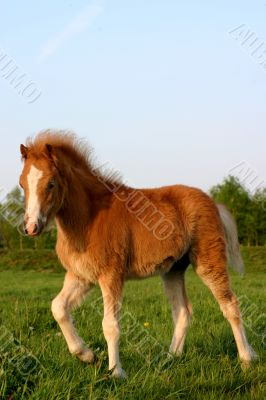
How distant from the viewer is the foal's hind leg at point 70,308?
18.5 ft

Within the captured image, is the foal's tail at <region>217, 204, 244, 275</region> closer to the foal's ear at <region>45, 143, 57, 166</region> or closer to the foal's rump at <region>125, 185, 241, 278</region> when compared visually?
the foal's rump at <region>125, 185, 241, 278</region>

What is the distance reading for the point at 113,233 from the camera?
609 cm

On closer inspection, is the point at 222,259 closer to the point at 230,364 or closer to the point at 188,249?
the point at 188,249

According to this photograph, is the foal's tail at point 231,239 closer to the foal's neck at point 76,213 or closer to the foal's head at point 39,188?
the foal's neck at point 76,213

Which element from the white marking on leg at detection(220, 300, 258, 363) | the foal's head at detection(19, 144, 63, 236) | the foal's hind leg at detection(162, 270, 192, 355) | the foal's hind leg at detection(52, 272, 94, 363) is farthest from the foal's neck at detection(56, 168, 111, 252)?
the white marking on leg at detection(220, 300, 258, 363)

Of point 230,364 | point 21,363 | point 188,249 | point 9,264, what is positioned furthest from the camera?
point 9,264

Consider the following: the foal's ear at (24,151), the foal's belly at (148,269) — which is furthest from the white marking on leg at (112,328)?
the foal's ear at (24,151)

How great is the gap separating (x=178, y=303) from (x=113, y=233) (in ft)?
4.73

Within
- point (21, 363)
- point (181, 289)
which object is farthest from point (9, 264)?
point (21, 363)

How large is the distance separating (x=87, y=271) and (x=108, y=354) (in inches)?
33.9

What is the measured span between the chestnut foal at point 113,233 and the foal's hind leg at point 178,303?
1cm

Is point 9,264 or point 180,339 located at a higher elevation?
point 180,339

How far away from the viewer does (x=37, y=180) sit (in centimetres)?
532

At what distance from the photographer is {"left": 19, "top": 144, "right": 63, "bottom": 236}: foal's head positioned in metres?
5.17
